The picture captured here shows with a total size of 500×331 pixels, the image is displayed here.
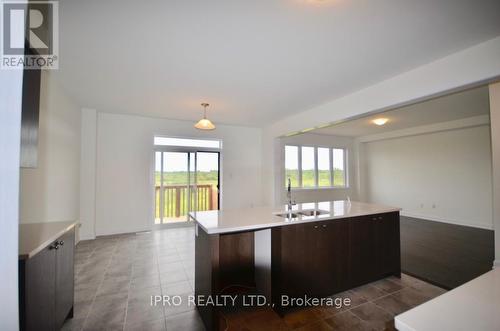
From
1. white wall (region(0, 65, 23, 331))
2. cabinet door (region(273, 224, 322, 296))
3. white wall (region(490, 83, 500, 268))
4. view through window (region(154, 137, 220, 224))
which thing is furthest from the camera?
view through window (region(154, 137, 220, 224))

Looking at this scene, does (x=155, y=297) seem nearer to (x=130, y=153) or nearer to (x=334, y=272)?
(x=334, y=272)

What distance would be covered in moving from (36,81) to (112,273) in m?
2.51

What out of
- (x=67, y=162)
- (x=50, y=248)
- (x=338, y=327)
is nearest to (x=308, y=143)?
(x=338, y=327)

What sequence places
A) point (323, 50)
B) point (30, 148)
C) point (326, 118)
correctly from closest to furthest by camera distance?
1. point (30, 148)
2. point (323, 50)
3. point (326, 118)

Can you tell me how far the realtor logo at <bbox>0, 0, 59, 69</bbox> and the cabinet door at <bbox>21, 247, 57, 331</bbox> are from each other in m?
1.14

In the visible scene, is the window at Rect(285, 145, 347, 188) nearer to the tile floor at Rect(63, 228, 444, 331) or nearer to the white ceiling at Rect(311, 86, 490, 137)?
the white ceiling at Rect(311, 86, 490, 137)

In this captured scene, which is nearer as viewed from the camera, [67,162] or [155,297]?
[155,297]

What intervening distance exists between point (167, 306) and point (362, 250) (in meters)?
2.25

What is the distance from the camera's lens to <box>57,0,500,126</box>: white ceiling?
1.66m

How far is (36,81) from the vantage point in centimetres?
154

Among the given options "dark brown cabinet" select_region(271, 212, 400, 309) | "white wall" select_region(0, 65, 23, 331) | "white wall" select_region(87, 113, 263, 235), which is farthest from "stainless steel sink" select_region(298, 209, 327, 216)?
"white wall" select_region(87, 113, 263, 235)

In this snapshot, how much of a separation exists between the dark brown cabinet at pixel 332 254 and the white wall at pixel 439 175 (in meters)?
4.26

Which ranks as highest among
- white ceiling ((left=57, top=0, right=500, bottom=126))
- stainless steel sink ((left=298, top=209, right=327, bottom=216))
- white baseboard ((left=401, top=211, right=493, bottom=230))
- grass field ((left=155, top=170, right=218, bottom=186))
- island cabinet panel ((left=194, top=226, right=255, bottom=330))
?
white ceiling ((left=57, top=0, right=500, bottom=126))

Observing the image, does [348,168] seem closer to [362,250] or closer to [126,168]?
[362,250]
